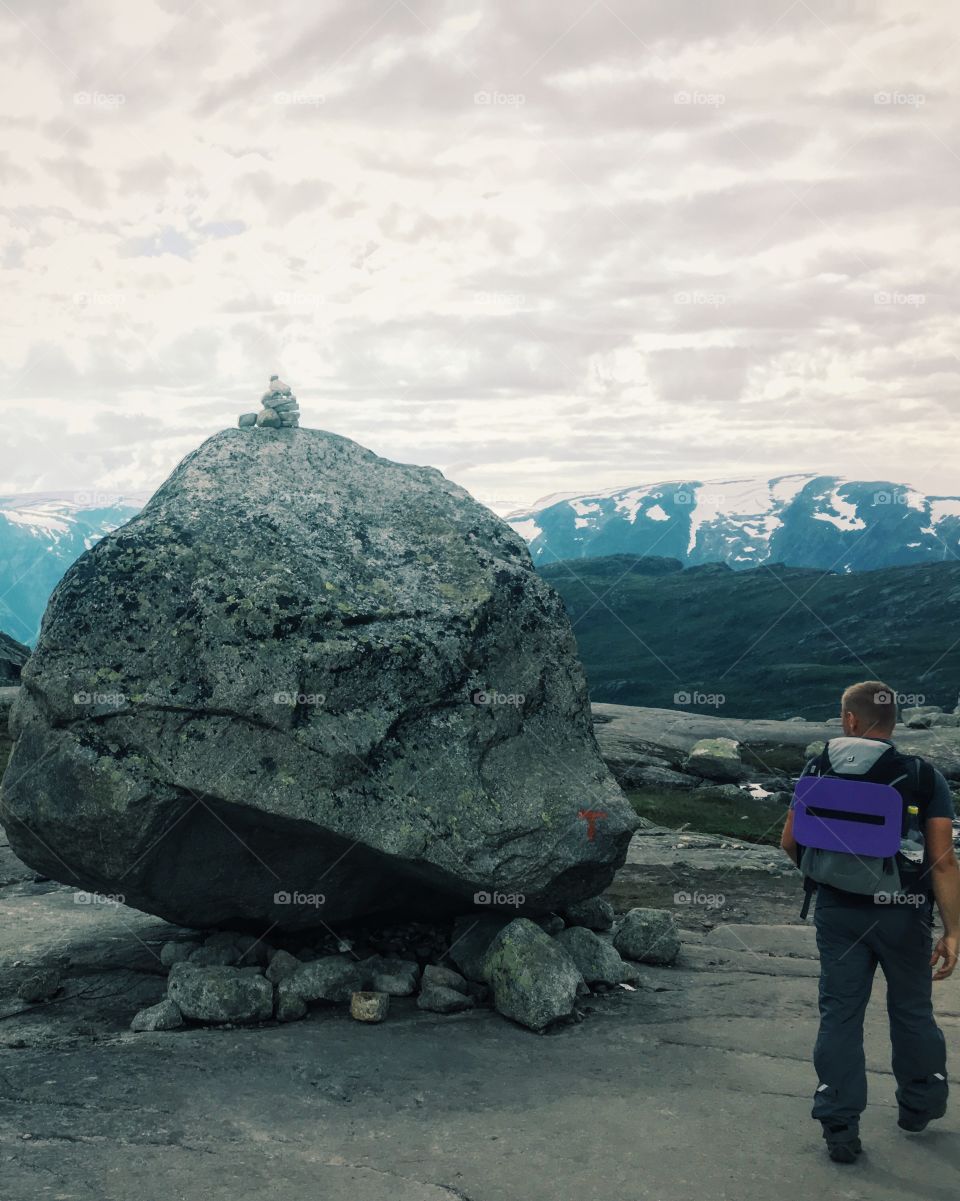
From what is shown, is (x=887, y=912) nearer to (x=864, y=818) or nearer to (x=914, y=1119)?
(x=864, y=818)

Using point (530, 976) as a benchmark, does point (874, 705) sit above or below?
above

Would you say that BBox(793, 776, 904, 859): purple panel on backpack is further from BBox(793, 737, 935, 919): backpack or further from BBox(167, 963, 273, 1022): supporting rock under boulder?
BBox(167, 963, 273, 1022): supporting rock under boulder

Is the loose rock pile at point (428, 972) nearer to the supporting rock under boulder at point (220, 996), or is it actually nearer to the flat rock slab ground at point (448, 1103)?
the supporting rock under boulder at point (220, 996)

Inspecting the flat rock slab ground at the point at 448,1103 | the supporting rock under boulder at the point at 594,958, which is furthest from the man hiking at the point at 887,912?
the supporting rock under boulder at the point at 594,958

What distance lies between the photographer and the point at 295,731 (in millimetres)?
11977

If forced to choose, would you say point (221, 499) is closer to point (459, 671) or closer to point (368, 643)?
point (368, 643)

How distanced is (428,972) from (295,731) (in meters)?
3.40

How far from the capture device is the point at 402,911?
13.9 metres

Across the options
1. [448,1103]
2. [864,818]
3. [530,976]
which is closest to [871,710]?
[864,818]

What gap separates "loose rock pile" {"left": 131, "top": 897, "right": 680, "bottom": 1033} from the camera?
11.4m

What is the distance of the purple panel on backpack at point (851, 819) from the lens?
8.41 metres

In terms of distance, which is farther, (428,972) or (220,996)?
(428,972)

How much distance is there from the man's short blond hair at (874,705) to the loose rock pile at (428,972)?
503cm

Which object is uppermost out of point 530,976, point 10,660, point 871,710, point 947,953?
point 871,710
